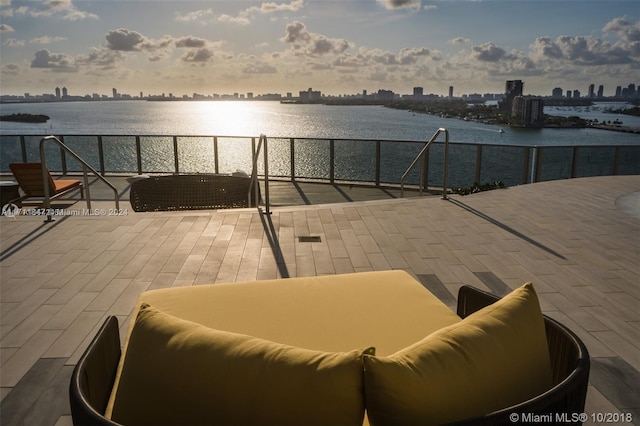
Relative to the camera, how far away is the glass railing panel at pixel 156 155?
10.7 meters

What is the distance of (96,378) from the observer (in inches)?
63.6

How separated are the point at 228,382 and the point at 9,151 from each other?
11.9m

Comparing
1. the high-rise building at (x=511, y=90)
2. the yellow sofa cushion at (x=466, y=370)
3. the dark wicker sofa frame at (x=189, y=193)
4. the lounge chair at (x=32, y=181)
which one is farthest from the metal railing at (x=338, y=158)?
Answer: the high-rise building at (x=511, y=90)

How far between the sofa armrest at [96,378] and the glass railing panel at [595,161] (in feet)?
30.1

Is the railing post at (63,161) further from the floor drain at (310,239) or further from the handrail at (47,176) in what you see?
the floor drain at (310,239)

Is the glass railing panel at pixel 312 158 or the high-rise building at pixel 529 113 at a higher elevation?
the high-rise building at pixel 529 113

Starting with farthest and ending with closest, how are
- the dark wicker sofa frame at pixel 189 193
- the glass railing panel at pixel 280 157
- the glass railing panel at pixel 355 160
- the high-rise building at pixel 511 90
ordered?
the high-rise building at pixel 511 90 → the glass railing panel at pixel 280 157 → the glass railing panel at pixel 355 160 → the dark wicker sofa frame at pixel 189 193

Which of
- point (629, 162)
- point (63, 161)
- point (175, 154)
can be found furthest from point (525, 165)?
point (63, 161)

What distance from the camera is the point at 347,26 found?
10.6 m

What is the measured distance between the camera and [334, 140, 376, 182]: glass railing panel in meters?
10.0

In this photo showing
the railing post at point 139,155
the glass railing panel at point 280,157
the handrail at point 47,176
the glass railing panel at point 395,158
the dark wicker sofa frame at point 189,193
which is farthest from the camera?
the railing post at point 139,155

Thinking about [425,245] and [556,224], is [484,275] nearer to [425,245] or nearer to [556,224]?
[425,245]

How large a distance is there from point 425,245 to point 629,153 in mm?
6813

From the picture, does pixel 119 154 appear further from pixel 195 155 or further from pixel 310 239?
pixel 310 239
